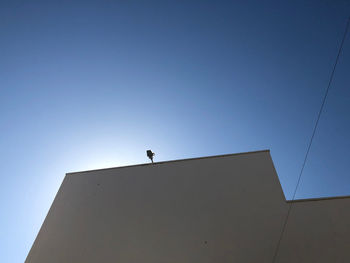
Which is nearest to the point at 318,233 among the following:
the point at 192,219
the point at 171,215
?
the point at 192,219

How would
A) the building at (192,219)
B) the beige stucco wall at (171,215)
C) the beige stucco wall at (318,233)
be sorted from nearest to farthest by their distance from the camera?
the beige stucco wall at (318,233), the building at (192,219), the beige stucco wall at (171,215)

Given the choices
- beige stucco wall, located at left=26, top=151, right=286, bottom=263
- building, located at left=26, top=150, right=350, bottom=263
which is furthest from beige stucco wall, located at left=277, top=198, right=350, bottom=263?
beige stucco wall, located at left=26, top=151, right=286, bottom=263

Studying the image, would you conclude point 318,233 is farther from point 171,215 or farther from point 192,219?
point 171,215

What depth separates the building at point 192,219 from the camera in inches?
111

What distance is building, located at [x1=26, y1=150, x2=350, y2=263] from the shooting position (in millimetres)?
2826

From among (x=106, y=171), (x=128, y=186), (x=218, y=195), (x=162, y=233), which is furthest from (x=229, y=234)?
(x=106, y=171)

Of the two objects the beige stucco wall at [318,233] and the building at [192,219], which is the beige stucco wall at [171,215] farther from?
the beige stucco wall at [318,233]

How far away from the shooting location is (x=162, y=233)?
3.25 meters

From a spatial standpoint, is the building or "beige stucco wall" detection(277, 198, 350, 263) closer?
"beige stucco wall" detection(277, 198, 350, 263)

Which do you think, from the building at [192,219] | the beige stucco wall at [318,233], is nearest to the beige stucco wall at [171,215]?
the building at [192,219]

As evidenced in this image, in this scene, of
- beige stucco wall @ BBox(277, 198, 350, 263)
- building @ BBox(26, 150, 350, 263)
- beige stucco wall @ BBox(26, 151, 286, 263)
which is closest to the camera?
beige stucco wall @ BBox(277, 198, 350, 263)

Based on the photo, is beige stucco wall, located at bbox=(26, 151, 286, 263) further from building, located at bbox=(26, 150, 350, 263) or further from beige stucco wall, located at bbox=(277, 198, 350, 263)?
beige stucco wall, located at bbox=(277, 198, 350, 263)

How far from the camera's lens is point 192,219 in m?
3.35

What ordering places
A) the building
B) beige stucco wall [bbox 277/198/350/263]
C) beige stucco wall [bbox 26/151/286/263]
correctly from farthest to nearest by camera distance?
beige stucco wall [bbox 26/151/286/263] < the building < beige stucco wall [bbox 277/198/350/263]
